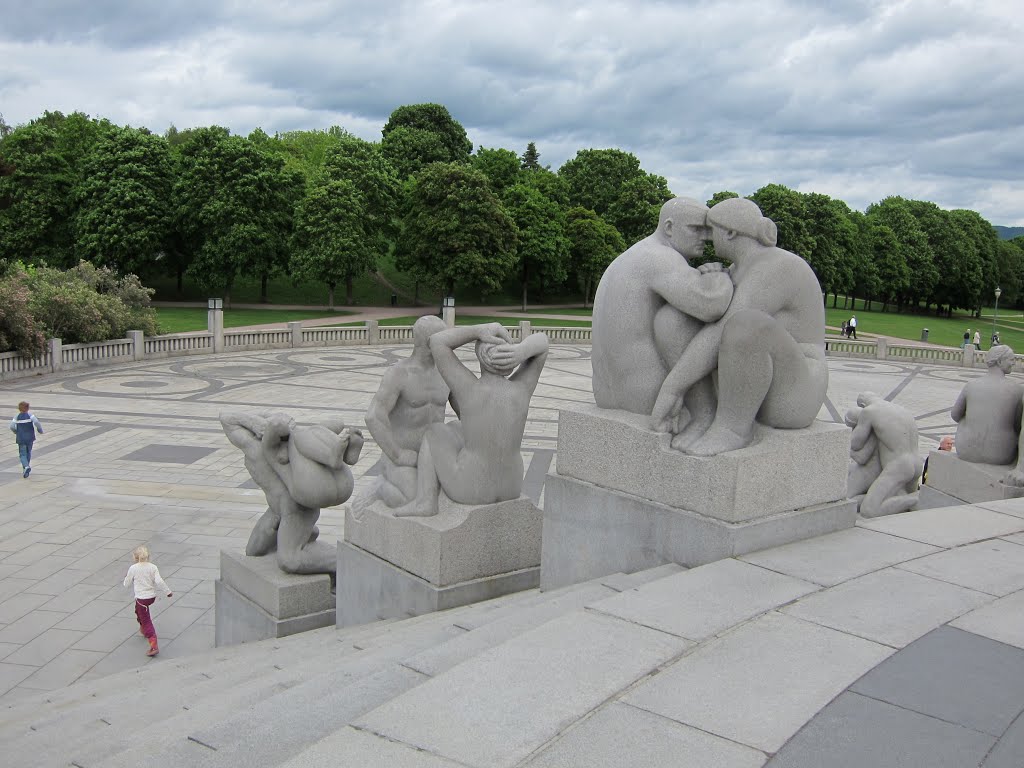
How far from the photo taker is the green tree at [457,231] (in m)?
45.3

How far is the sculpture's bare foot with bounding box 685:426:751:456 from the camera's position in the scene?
526cm

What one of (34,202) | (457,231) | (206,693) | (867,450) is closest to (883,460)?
(867,450)

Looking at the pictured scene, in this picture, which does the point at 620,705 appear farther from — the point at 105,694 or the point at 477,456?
the point at 105,694

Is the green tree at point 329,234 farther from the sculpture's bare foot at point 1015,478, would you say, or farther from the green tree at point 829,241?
the sculpture's bare foot at point 1015,478

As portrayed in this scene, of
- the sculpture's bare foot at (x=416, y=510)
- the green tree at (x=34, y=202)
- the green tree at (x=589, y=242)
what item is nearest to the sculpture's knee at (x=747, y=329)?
the sculpture's bare foot at (x=416, y=510)

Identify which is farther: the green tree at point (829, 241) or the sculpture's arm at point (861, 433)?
the green tree at point (829, 241)

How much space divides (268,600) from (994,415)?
732cm

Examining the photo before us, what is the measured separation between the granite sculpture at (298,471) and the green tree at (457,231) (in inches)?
1485

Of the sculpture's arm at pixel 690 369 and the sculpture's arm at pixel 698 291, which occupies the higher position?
the sculpture's arm at pixel 698 291

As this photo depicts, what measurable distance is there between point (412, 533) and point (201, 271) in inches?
1645

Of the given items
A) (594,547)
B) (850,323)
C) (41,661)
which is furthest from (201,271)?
(594,547)

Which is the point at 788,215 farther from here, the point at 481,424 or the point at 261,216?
the point at 481,424

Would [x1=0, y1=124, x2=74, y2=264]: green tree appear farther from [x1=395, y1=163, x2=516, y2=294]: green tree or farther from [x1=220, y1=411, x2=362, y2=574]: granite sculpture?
[x1=220, y1=411, x2=362, y2=574]: granite sculpture

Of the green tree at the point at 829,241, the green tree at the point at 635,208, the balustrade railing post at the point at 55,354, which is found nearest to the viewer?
the balustrade railing post at the point at 55,354
